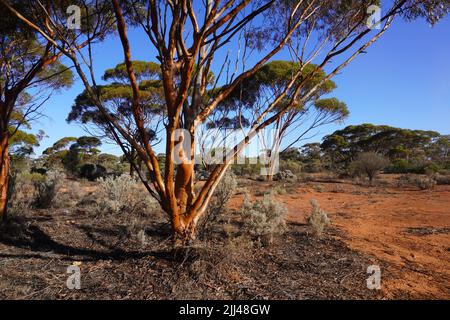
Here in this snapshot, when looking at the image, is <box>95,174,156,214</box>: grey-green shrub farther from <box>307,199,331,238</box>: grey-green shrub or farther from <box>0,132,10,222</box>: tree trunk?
<box>307,199,331,238</box>: grey-green shrub

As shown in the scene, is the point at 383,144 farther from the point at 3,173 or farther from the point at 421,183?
the point at 3,173

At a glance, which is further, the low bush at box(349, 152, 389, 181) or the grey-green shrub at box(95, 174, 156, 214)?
the low bush at box(349, 152, 389, 181)

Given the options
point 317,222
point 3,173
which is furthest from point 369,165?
point 3,173

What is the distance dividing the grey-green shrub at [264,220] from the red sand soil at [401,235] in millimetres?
1094

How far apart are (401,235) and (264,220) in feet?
9.12

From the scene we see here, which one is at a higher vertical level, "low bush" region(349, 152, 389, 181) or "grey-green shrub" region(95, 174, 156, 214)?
"low bush" region(349, 152, 389, 181)

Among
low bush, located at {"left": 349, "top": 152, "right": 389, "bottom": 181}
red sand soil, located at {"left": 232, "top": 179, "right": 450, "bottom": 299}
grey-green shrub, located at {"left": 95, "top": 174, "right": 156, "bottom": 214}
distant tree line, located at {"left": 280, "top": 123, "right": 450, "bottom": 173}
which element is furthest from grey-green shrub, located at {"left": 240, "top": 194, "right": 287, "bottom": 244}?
distant tree line, located at {"left": 280, "top": 123, "right": 450, "bottom": 173}

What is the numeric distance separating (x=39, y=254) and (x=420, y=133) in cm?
3559

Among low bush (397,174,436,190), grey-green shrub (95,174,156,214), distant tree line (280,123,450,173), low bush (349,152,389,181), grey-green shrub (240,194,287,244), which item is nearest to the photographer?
grey-green shrub (240,194,287,244)

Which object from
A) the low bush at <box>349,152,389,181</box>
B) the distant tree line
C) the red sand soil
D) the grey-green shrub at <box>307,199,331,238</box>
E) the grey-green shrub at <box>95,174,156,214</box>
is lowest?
the red sand soil

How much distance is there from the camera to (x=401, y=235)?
563 cm

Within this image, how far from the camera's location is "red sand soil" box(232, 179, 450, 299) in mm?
3287

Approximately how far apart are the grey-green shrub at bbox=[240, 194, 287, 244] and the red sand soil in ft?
3.59

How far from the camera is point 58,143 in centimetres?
3366
